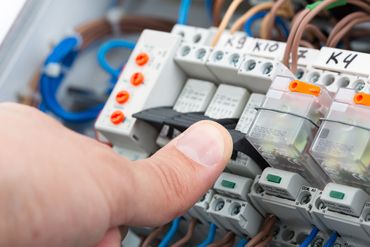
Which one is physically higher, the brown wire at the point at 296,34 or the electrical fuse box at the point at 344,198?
the brown wire at the point at 296,34

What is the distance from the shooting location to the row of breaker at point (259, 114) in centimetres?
96

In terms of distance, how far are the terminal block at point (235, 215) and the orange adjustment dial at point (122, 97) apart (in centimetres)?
25

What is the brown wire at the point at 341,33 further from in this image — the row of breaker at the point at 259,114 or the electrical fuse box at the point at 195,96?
the electrical fuse box at the point at 195,96

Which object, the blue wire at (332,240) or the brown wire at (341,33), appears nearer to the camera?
the blue wire at (332,240)

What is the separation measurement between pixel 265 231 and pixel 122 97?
364 mm

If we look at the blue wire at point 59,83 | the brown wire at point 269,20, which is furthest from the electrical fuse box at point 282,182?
the blue wire at point 59,83

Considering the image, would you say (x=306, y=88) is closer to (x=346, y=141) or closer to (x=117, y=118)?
(x=346, y=141)

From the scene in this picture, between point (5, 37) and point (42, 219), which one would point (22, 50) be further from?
point (42, 219)

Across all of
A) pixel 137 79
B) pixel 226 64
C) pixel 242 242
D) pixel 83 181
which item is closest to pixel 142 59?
pixel 137 79

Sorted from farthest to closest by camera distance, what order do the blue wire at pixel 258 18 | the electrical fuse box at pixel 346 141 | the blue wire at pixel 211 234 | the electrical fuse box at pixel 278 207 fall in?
1. the blue wire at pixel 258 18
2. the blue wire at pixel 211 234
3. the electrical fuse box at pixel 278 207
4. the electrical fuse box at pixel 346 141

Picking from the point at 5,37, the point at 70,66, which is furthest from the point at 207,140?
the point at 70,66

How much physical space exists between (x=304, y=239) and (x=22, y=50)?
0.77m

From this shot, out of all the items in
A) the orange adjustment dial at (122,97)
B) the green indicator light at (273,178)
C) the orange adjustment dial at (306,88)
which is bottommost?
the green indicator light at (273,178)

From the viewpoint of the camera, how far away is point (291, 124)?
37.9 inches
